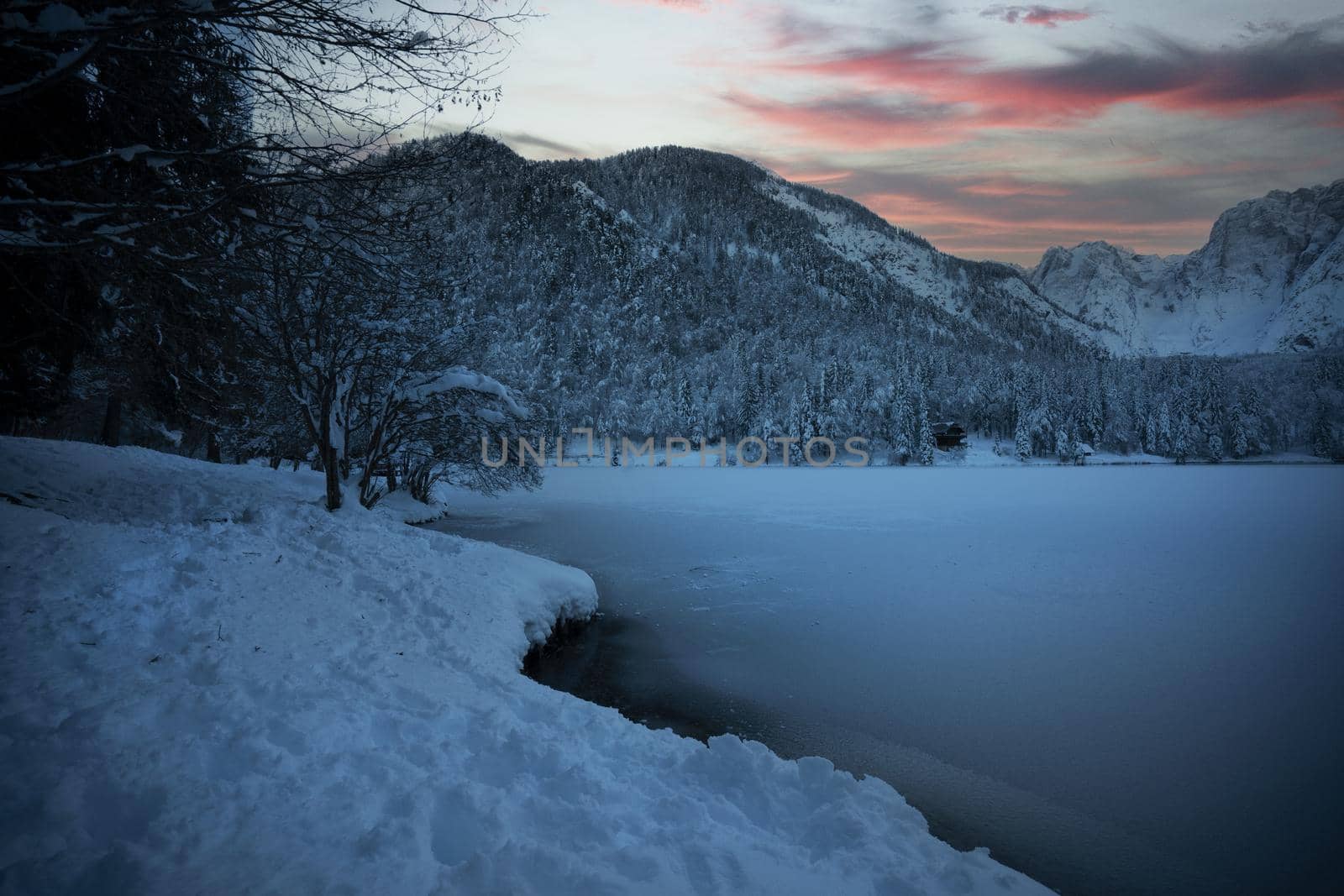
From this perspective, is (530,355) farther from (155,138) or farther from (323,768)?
(323,768)

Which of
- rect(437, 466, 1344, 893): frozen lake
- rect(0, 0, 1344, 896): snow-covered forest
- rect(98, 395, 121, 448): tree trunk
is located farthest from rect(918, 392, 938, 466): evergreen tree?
rect(98, 395, 121, 448): tree trunk

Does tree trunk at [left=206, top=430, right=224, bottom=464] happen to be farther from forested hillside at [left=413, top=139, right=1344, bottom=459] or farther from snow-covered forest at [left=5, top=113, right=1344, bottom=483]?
forested hillside at [left=413, top=139, right=1344, bottom=459]

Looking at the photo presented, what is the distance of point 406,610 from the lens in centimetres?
805

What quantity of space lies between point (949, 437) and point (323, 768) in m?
96.0

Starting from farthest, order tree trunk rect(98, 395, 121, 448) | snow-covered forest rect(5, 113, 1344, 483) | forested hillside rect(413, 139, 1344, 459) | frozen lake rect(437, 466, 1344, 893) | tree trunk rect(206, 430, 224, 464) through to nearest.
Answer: forested hillside rect(413, 139, 1344, 459) < tree trunk rect(206, 430, 224, 464) < tree trunk rect(98, 395, 121, 448) < frozen lake rect(437, 466, 1344, 893) < snow-covered forest rect(5, 113, 1344, 483)

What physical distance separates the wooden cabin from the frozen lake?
68.1 metres

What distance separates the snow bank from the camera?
9.89ft

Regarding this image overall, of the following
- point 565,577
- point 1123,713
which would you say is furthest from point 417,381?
point 1123,713

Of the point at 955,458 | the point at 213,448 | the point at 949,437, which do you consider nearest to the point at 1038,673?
the point at 213,448

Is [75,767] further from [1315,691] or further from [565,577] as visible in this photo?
[1315,691]

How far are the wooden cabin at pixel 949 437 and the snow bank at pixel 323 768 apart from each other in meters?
91.5

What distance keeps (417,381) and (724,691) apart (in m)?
10.3

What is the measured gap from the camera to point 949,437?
295ft

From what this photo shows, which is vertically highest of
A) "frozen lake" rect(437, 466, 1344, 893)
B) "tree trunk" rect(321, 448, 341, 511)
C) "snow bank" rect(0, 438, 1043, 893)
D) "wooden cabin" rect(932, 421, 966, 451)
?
"wooden cabin" rect(932, 421, 966, 451)
